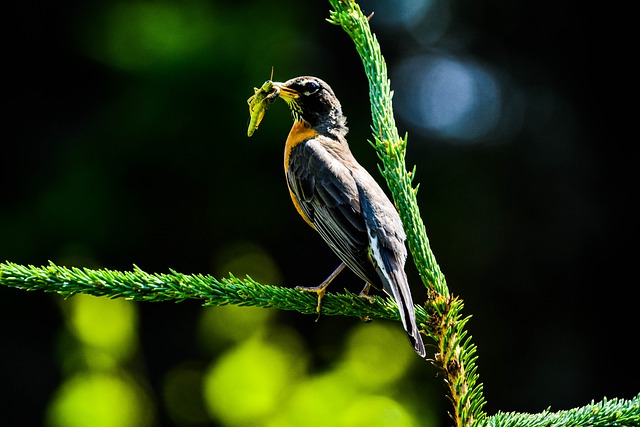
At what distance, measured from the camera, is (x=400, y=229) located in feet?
9.95

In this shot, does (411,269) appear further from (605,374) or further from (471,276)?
(605,374)

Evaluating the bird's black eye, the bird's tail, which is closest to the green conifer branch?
the bird's tail

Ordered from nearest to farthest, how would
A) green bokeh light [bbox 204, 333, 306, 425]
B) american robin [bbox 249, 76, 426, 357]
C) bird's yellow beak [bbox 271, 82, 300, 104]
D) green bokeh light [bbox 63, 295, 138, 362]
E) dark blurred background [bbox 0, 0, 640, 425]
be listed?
american robin [bbox 249, 76, 426, 357], green bokeh light [bbox 204, 333, 306, 425], green bokeh light [bbox 63, 295, 138, 362], bird's yellow beak [bbox 271, 82, 300, 104], dark blurred background [bbox 0, 0, 640, 425]

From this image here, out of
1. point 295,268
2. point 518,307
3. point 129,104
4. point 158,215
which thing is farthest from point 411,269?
point 129,104

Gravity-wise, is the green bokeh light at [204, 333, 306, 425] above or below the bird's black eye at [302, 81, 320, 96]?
below

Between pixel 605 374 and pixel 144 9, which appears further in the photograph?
pixel 605 374

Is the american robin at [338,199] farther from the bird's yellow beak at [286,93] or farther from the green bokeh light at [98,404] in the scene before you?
the green bokeh light at [98,404]

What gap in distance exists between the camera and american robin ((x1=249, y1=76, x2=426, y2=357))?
2.81 meters

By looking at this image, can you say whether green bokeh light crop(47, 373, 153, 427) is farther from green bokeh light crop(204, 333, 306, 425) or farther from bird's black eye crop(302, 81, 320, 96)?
bird's black eye crop(302, 81, 320, 96)

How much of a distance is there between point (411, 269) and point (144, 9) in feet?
10.9

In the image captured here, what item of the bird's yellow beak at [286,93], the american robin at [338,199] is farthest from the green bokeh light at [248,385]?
the bird's yellow beak at [286,93]

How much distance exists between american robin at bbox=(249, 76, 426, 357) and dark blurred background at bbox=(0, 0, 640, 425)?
66.7 inches

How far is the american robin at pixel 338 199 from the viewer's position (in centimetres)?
281

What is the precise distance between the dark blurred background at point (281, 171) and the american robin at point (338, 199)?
5.56ft
